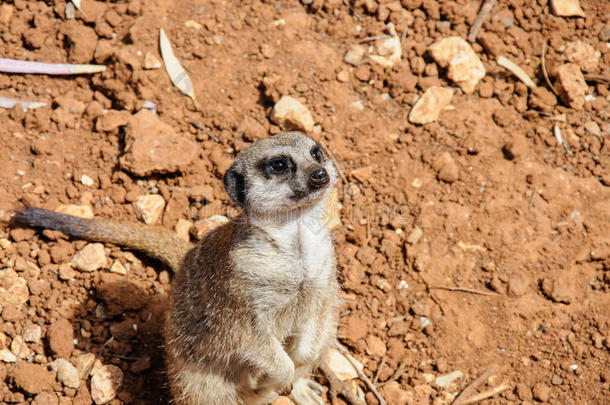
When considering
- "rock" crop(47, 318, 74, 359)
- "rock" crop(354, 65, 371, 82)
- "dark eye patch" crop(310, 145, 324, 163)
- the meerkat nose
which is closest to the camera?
the meerkat nose

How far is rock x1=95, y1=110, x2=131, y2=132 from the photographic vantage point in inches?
139

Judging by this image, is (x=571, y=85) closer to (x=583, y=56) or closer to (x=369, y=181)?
(x=583, y=56)

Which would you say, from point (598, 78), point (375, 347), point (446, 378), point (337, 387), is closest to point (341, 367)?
point (337, 387)

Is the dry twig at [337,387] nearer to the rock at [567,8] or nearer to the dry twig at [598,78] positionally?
the dry twig at [598,78]

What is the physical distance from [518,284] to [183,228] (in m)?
1.87

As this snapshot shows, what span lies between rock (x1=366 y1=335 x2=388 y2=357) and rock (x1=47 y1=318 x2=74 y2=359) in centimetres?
154

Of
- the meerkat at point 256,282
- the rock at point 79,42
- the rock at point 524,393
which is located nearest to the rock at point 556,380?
the rock at point 524,393

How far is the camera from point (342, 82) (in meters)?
3.71

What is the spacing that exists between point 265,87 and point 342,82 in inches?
18.9

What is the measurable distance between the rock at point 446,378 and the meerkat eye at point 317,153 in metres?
1.36

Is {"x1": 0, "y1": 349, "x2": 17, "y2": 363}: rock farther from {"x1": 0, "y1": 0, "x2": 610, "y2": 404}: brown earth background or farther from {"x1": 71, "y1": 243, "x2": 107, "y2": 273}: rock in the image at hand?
{"x1": 71, "y1": 243, "x2": 107, "y2": 273}: rock

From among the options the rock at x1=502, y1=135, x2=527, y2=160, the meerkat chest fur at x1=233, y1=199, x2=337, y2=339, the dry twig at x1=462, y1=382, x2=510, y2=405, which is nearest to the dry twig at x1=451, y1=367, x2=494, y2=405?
the dry twig at x1=462, y1=382, x2=510, y2=405

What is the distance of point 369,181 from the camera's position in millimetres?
3512

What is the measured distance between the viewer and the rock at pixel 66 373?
2.93 m
